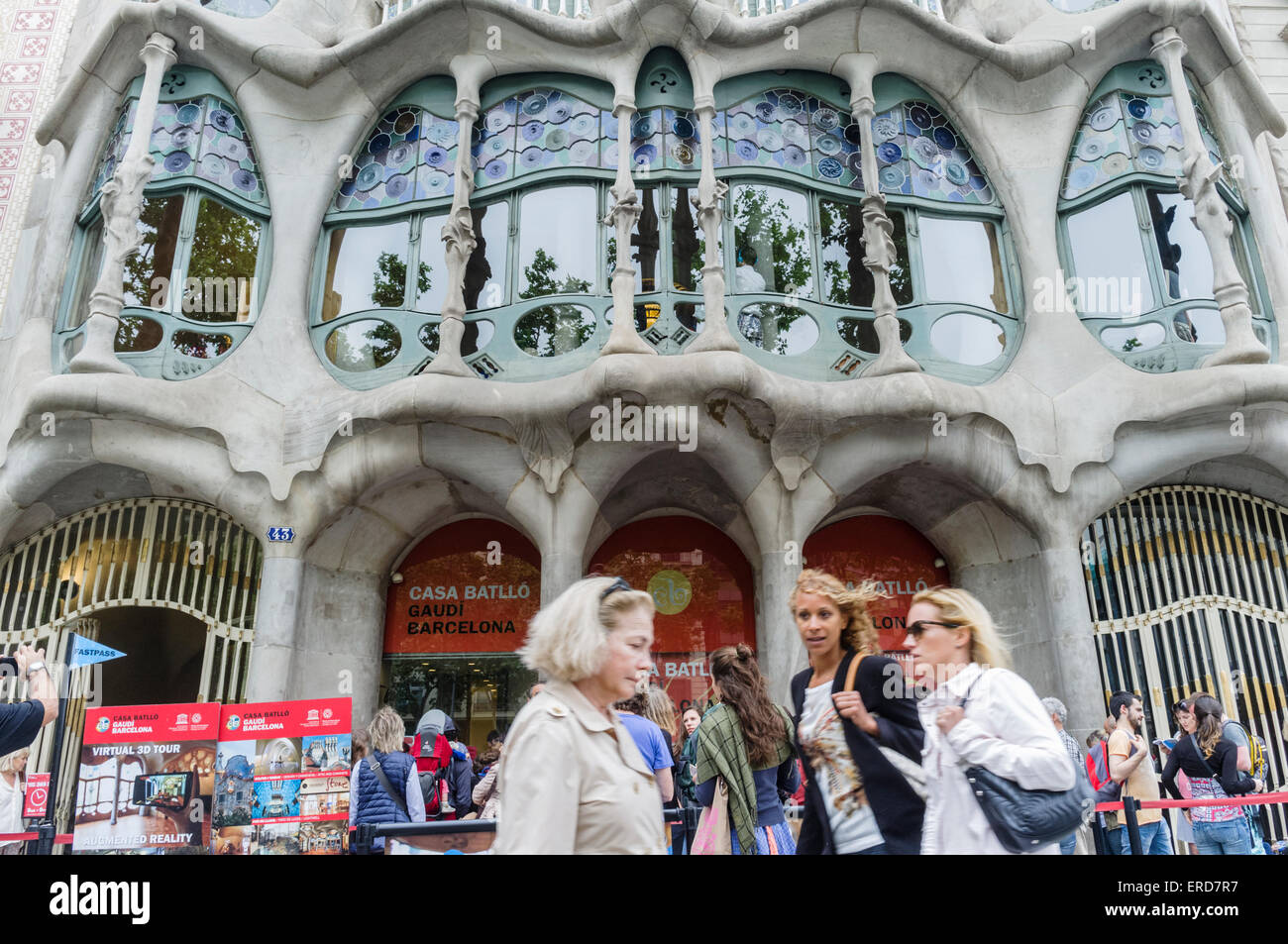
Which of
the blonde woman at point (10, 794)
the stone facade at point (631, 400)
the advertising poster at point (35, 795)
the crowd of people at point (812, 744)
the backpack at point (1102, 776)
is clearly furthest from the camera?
the stone facade at point (631, 400)

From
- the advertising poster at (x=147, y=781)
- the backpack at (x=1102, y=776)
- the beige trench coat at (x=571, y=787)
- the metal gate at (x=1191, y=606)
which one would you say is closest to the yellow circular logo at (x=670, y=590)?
the metal gate at (x=1191, y=606)

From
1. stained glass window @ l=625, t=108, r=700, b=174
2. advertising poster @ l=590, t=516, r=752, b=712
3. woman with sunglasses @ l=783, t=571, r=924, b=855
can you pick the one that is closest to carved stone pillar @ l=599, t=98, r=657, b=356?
stained glass window @ l=625, t=108, r=700, b=174

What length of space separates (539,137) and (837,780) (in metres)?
10.9

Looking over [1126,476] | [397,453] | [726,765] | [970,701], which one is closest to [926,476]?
[1126,476]

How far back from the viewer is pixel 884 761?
2.94 meters

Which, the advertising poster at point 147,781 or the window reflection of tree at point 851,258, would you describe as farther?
the window reflection of tree at point 851,258

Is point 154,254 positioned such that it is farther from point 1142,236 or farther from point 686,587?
point 1142,236

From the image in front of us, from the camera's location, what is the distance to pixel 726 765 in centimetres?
448

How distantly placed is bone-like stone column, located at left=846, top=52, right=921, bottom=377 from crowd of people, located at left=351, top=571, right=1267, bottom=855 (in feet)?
23.0

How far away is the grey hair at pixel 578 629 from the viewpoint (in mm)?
2207

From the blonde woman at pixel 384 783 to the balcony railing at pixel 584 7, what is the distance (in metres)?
9.79

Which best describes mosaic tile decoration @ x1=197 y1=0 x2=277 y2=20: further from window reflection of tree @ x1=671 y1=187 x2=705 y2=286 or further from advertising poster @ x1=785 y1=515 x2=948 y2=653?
advertising poster @ x1=785 y1=515 x2=948 y2=653

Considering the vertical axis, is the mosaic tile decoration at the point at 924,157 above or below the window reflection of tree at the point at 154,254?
above

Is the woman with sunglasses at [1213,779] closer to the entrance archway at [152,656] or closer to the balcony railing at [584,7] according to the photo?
Answer: the balcony railing at [584,7]
